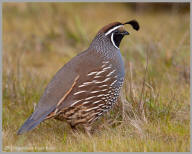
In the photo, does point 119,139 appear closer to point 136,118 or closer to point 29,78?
point 136,118

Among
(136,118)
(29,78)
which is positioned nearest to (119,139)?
(136,118)

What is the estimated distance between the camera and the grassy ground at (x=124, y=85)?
428 cm

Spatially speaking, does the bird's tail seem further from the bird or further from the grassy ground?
the grassy ground

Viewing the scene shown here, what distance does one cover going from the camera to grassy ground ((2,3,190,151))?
14.0 ft

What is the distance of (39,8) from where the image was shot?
404 inches

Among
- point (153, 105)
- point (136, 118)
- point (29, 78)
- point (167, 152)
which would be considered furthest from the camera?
point (29, 78)

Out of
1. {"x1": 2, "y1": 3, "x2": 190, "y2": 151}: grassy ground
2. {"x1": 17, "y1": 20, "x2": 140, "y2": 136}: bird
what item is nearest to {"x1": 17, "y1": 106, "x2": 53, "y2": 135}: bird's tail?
{"x1": 17, "y1": 20, "x2": 140, "y2": 136}: bird

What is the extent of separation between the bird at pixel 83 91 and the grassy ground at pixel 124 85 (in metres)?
0.23

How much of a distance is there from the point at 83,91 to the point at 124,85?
90 cm

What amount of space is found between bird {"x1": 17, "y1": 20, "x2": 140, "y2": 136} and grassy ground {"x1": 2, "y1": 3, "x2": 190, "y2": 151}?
0.23m

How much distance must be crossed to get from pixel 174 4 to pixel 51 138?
8.11m

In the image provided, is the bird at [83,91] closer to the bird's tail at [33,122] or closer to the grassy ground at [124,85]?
the bird's tail at [33,122]

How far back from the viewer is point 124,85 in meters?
5.17

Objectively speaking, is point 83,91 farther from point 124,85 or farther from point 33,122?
point 124,85
